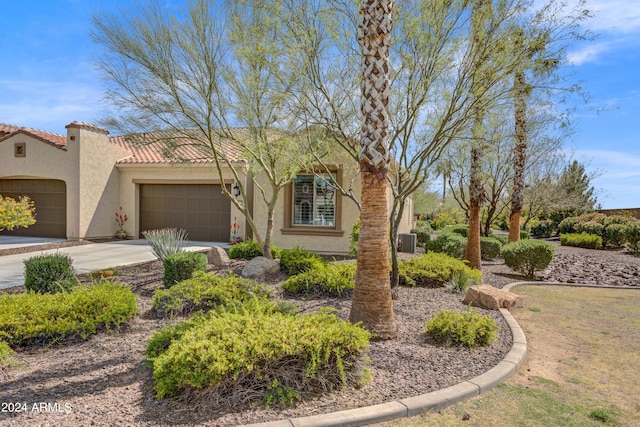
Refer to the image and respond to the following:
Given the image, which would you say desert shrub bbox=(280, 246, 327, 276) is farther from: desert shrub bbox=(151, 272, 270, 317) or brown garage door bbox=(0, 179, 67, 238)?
brown garage door bbox=(0, 179, 67, 238)

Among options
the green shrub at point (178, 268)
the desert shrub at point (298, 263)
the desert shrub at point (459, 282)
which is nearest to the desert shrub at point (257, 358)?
the green shrub at point (178, 268)

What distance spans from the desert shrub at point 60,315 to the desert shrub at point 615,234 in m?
20.4

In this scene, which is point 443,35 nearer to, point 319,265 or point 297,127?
point 297,127

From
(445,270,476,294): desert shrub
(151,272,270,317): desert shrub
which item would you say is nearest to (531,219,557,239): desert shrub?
(445,270,476,294): desert shrub

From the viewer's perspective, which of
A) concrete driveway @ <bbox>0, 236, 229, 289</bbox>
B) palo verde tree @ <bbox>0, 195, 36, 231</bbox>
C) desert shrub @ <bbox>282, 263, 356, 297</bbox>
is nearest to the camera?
desert shrub @ <bbox>282, 263, 356, 297</bbox>

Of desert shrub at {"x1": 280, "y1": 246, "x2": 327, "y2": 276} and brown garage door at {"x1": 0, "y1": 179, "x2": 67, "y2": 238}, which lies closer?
desert shrub at {"x1": 280, "y1": 246, "x2": 327, "y2": 276}

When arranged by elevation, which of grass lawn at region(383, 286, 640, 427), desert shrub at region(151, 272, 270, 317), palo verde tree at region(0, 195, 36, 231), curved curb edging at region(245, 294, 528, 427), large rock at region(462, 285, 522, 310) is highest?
palo verde tree at region(0, 195, 36, 231)

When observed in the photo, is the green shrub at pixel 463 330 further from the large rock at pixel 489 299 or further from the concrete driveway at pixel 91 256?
the concrete driveway at pixel 91 256

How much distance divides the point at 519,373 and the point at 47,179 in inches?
730

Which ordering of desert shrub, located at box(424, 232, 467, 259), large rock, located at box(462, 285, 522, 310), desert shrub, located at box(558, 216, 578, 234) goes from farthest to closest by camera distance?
desert shrub, located at box(558, 216, 578, 234) < desert shrub, located at box(424, 232, 467, 259) < large rock, located at box(462, 285, 522, 310)

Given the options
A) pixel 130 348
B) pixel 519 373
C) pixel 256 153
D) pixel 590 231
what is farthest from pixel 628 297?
pixel 590 231

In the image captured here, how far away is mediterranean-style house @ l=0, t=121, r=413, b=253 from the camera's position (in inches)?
551

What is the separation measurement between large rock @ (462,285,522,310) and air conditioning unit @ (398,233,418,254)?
768 centimetres

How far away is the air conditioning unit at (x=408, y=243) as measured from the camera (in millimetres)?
14781
